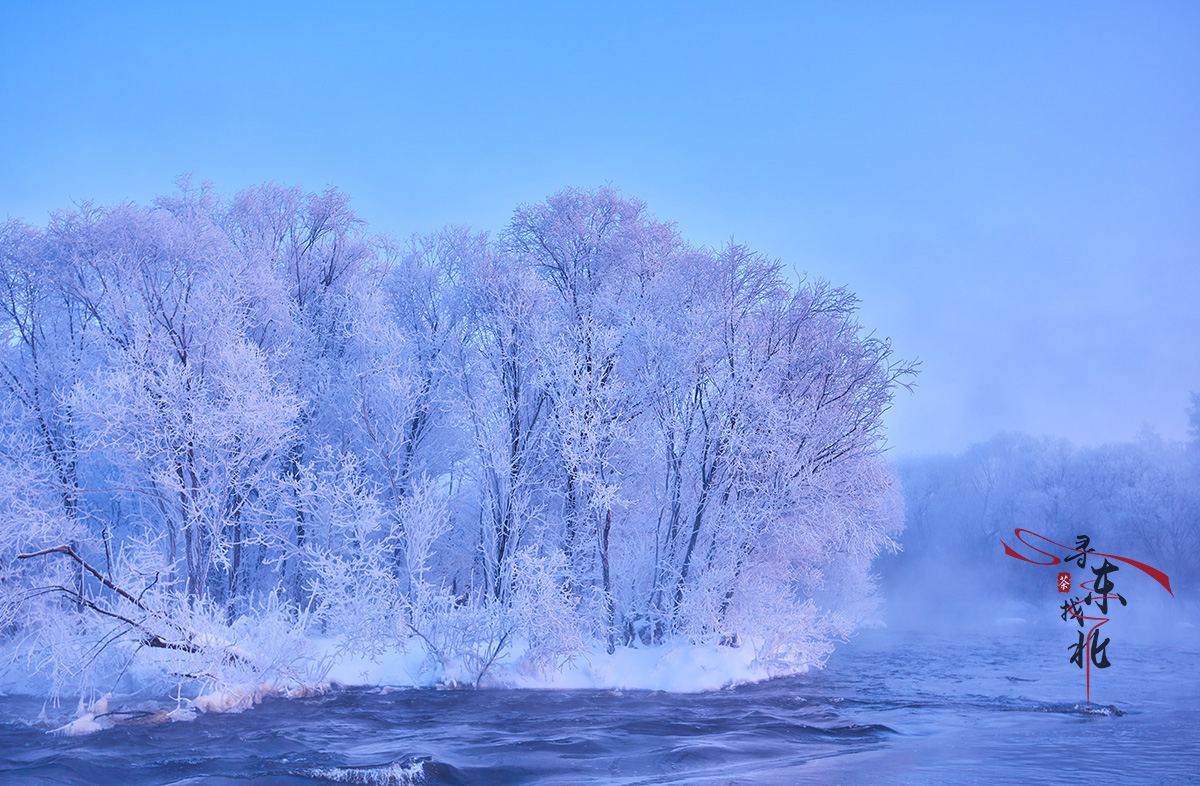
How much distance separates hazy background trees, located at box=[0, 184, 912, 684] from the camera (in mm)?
16375

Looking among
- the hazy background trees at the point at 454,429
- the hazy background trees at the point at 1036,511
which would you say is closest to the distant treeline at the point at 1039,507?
the hazy background trees at the point at 1036,511

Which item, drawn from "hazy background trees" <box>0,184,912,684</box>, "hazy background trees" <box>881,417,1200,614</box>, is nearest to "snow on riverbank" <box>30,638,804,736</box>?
"hazy background trees" <box>0,184,912,684</box>

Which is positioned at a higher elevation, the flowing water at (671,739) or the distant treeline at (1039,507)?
the distant treeline at (1039,507)

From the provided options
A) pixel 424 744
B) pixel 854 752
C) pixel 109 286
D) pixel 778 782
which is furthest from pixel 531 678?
pixel 109 286

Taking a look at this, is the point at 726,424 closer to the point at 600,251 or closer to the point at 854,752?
the point at 600,251

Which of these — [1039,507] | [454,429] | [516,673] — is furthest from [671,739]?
[1039,507]

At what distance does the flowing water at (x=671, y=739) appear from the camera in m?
9.35

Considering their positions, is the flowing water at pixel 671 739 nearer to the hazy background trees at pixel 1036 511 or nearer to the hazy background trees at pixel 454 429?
the hazy background trees at pixel 454 429

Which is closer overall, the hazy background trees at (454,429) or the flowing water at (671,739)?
the flowing water at (671,739)

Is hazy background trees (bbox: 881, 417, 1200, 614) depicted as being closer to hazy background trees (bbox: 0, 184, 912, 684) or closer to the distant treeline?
the distant treeline

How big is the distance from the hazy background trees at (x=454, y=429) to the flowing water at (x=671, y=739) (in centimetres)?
200

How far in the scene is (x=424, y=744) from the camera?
1137 cm

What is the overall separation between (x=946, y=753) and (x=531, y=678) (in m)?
9.21

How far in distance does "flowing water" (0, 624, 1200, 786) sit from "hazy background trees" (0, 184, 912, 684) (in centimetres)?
200
